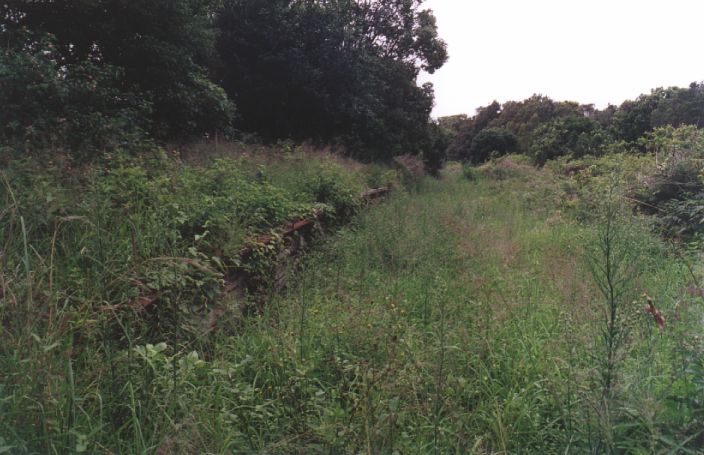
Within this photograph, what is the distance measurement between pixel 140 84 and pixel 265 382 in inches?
224

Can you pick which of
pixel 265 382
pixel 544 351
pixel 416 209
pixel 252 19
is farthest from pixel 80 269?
pixel 252 19

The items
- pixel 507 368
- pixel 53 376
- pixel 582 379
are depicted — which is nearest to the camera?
pixel 53 376

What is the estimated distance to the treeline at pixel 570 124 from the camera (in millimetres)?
19281

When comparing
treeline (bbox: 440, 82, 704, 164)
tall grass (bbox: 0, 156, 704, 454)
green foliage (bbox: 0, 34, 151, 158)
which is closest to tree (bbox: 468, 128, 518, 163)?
treeline (bbox: 440, 82, 704, 164)

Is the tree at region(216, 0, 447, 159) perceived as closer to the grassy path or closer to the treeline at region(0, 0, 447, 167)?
the treeline at region(0, 0, 447, 167)

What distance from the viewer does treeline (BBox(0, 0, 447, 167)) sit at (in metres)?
4.50

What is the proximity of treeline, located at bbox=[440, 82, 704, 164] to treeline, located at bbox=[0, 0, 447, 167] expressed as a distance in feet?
25.6

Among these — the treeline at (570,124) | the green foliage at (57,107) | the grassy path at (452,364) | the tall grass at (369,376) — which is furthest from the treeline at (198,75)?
the treeline at (570,124)

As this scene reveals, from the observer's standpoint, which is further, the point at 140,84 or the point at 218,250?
the point at 140,84

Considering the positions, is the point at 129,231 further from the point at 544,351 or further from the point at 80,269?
the point at 544,351

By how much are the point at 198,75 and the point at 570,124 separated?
27.3m

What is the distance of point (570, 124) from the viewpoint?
2836 centimetres

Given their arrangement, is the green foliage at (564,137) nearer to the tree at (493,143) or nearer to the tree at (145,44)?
the tree at (493,143)

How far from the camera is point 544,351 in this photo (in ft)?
9.25
